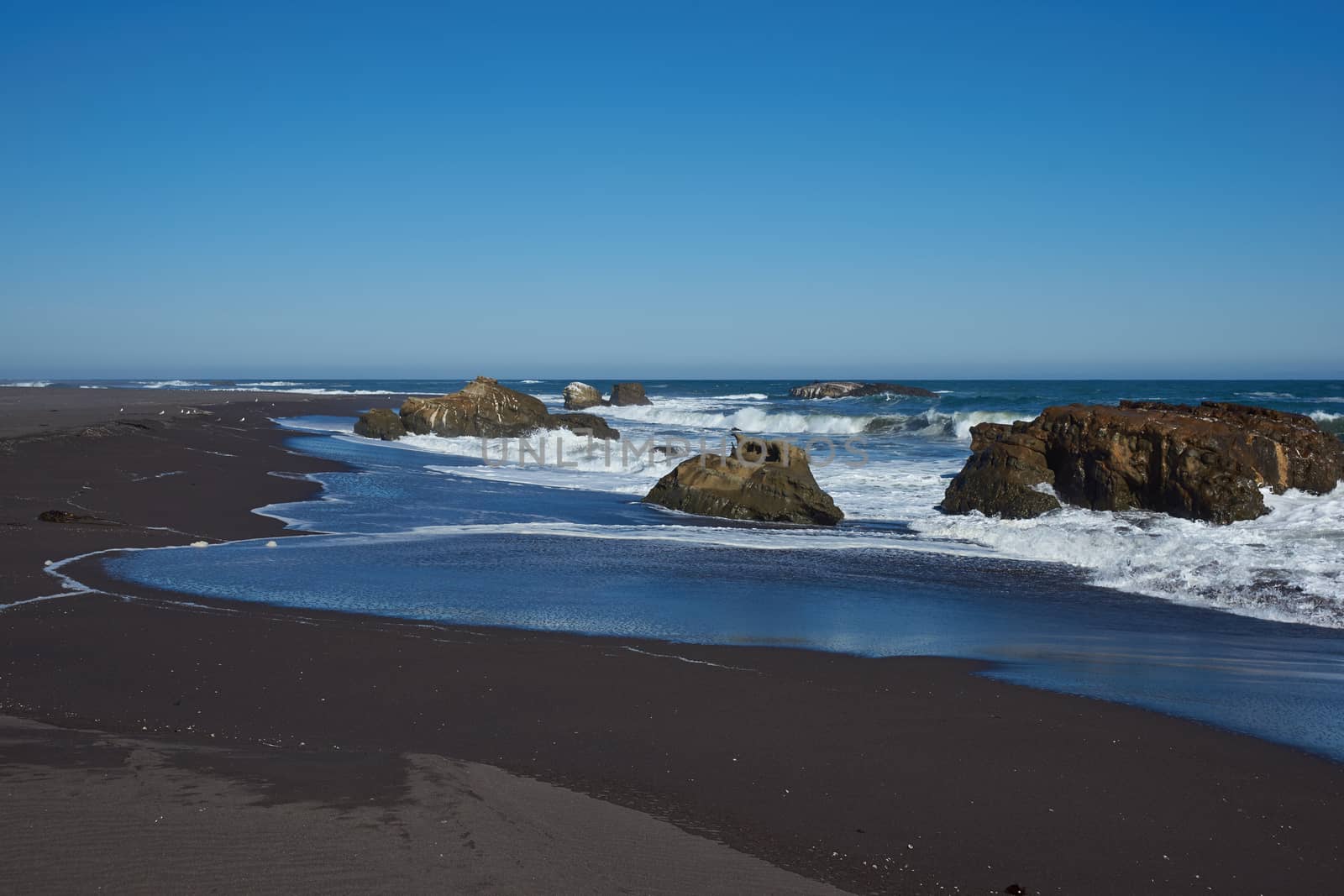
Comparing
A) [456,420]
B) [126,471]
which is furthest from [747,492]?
[456,420]

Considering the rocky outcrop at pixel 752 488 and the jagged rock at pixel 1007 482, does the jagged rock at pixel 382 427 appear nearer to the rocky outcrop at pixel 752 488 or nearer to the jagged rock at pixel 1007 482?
the rocky outcrop at pixel 752 488

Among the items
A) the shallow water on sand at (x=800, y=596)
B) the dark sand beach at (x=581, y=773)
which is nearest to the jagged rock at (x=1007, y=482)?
the shallow water on sand at (x=800, y=596)

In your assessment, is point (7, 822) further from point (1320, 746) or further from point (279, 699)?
point (1320, 746)

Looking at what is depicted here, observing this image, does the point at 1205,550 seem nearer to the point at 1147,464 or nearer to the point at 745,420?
the point at 1147,464

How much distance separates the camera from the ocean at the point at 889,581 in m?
6.59

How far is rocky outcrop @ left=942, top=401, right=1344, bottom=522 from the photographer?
1249cm

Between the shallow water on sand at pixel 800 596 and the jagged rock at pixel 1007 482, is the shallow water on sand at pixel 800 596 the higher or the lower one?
the lower one

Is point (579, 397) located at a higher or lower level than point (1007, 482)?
higher

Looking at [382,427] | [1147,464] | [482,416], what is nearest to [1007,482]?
[1147,464]

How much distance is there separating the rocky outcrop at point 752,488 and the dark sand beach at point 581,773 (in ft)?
22.9

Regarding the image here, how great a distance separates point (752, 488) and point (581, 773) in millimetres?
9725

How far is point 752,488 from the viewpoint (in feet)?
45.8

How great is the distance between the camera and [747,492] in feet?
45.8

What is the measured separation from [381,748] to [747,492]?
32.0ft
